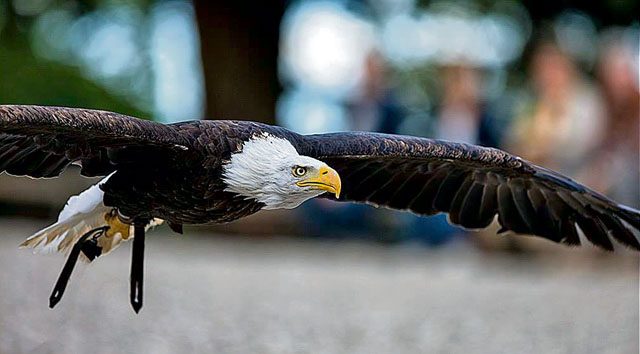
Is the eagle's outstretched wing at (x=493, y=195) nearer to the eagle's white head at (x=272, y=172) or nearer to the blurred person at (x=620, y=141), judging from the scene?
the eagle's white head at (x=272, y=172)

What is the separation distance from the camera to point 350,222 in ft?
40.6

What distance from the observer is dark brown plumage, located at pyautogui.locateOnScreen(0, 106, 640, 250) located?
462cm

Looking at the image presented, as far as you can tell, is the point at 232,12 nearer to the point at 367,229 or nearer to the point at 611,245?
the point at 367,229

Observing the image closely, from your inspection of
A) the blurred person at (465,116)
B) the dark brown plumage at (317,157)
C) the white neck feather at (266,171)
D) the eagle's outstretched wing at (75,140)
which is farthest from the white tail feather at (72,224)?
the blurred person at (465,116)

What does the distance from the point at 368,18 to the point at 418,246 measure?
20.3ft

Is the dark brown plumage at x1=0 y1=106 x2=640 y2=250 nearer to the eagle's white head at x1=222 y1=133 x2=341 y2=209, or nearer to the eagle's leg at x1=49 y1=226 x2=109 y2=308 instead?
the eagle's white head at x1=222 y1=133 x2=341 y2=209

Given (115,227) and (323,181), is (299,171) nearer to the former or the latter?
(323,181)

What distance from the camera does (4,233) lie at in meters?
13.2

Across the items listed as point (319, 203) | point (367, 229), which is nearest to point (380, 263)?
point (367, 229)

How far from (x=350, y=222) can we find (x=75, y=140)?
305 inches

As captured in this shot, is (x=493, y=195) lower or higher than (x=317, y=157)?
lower

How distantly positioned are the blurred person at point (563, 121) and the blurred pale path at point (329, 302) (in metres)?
1.16

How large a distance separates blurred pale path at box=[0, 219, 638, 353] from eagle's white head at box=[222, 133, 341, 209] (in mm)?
1770

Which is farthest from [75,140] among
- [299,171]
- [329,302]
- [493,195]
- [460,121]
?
[460,121]
